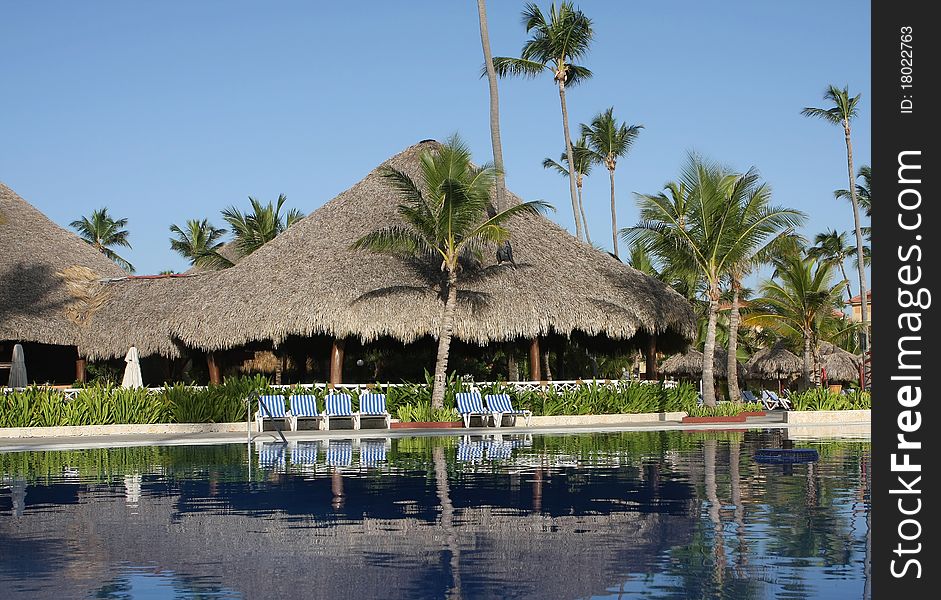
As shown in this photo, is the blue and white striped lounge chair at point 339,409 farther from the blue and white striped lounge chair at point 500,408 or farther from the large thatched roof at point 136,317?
the large thatched roof at point 136,317

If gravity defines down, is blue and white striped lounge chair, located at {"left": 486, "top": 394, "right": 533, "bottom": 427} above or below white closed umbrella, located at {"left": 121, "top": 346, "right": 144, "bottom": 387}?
below

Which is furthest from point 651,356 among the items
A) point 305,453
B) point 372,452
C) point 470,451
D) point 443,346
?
point 305,453

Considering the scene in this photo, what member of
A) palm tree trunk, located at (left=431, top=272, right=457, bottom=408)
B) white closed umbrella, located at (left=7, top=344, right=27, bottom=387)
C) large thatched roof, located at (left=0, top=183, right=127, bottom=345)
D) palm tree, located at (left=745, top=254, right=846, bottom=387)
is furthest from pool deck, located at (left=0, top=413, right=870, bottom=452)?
palm tree, located at (left=745, top=254, right=846, bottom=387)

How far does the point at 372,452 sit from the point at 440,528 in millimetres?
8109

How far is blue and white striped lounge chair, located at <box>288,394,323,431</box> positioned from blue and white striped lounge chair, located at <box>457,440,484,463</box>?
421cm

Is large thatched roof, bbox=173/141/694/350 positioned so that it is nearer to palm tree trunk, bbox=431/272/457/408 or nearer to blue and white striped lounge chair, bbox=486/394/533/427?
palm tree trunk, bbox=431/272/457/408

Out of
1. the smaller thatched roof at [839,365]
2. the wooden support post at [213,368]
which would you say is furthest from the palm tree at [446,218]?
the smaller thatched roof at [839,365]

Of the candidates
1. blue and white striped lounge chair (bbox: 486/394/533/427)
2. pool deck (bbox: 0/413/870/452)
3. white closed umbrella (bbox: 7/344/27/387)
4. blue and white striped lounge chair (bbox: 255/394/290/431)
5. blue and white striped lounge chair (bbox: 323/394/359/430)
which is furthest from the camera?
white closed umbrella (bbox: 7/344/27/387)

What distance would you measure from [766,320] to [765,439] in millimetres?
23029

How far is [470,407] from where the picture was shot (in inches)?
927

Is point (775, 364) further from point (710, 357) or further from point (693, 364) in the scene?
point (710, 357)

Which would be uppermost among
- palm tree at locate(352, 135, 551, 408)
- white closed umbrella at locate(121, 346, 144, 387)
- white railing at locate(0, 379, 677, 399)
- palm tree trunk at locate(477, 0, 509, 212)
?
palm tree trunk at locate(477, 0, 509, 212)

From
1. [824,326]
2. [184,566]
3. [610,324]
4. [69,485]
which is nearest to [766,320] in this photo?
[824,326]

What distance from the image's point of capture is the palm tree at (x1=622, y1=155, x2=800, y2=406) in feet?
91.6
